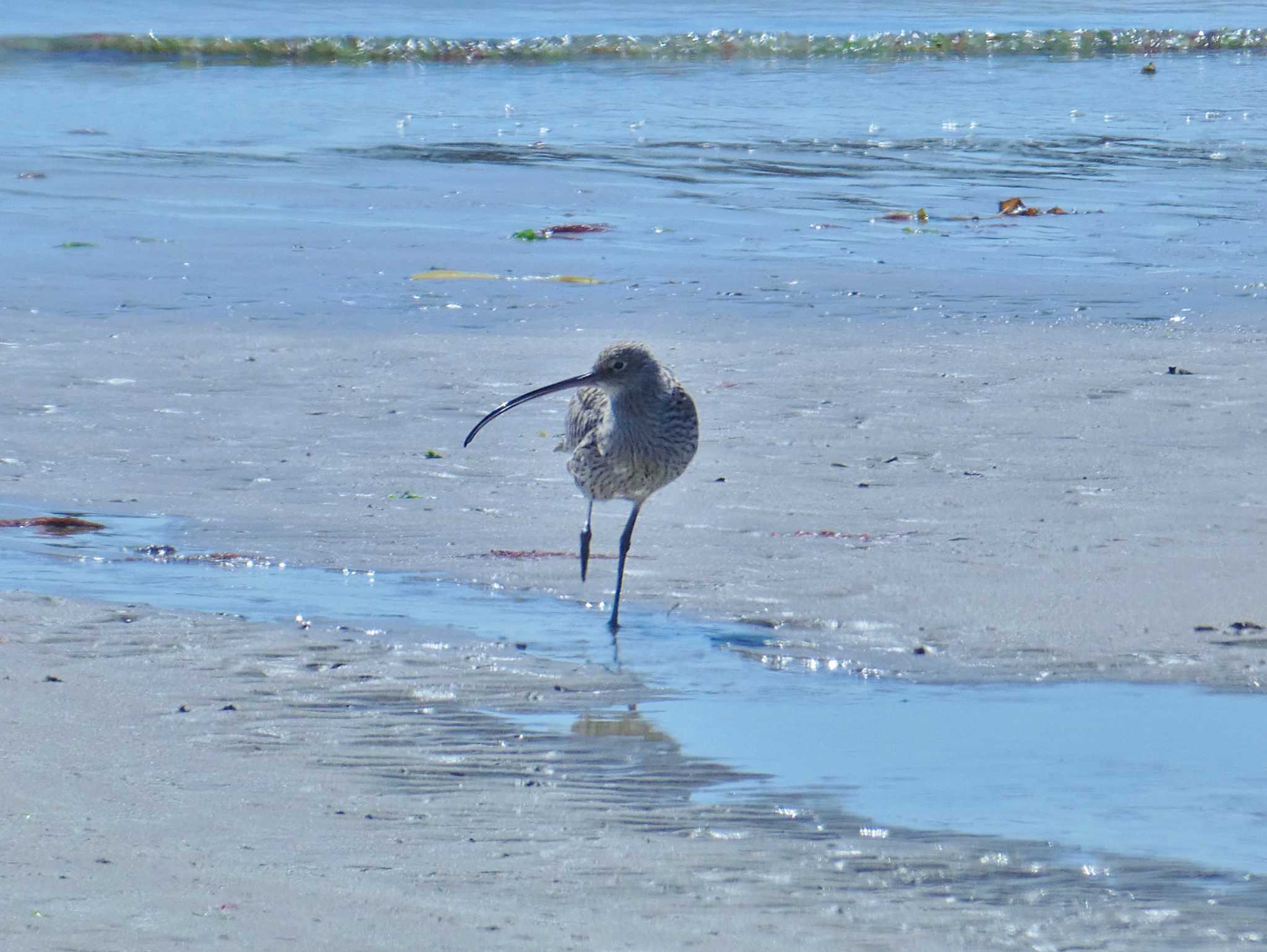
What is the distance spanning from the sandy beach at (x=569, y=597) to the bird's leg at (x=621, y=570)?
13cm

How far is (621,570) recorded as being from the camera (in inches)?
214

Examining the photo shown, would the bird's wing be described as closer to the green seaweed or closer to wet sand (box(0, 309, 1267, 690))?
wet sand (box(0, 309, 1267, 690))

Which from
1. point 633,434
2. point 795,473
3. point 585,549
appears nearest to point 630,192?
point 795,473

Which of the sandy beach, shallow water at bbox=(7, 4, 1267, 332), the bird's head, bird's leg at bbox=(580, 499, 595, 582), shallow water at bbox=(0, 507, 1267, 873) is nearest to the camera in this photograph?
the sandy beach

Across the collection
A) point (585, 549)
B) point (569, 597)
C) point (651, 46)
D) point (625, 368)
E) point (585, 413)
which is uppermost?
point (651, 46)

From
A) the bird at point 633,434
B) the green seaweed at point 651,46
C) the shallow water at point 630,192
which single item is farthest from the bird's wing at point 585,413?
the green seaweed at point 651,46

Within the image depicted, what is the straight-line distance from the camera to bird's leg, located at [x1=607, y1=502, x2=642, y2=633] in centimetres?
534

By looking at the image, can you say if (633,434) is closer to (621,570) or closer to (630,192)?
(621,570)

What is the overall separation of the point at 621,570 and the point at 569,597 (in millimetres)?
265

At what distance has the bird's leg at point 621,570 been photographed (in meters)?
5.34

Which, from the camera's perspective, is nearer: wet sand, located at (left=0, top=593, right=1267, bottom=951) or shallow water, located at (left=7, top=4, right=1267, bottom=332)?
wet sand, located at (left=0, top=593, right=1267, bottom=951)

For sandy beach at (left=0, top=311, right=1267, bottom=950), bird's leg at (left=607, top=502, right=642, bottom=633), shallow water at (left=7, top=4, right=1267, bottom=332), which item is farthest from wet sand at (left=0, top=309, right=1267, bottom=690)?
shallow water at (left=7, top=4, right=1267, bottom=332)

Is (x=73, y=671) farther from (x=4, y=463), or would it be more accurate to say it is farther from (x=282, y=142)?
(x=282, y=142)

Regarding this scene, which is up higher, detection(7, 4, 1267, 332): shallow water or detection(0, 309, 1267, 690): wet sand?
detection(7, 4, 1267, 332): shallow water
